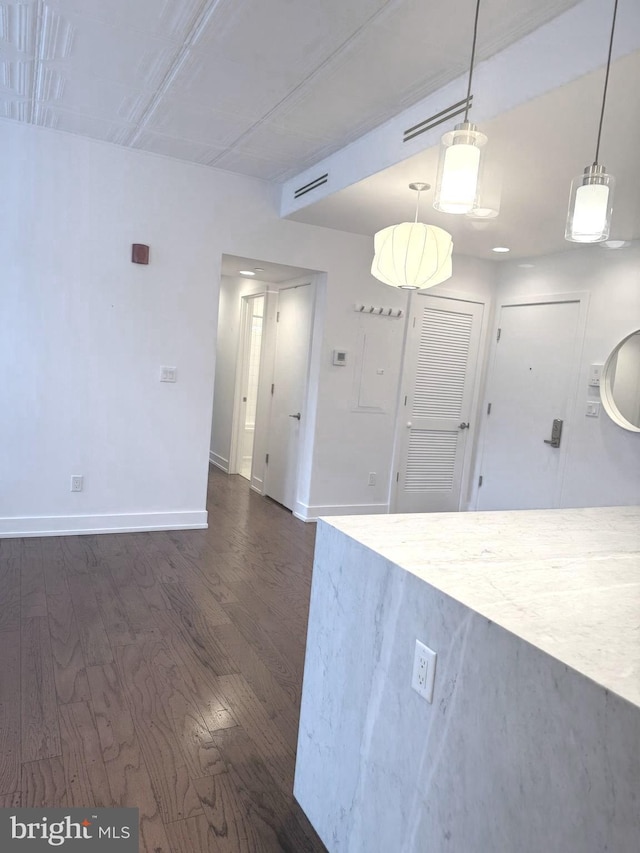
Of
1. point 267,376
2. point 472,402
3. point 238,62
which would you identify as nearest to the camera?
point 238,62

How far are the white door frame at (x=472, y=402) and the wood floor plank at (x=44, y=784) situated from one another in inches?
152

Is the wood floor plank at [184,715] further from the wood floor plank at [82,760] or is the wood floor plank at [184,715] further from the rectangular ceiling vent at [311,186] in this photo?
the rectangular ceiling vent at [311,186]

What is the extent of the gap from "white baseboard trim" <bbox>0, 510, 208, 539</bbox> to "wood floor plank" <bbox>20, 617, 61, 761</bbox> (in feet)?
4.41

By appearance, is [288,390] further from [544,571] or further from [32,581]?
[544,571]

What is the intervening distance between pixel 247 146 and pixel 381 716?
349 cm

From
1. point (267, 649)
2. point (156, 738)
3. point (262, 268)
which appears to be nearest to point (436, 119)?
point (262, 268)

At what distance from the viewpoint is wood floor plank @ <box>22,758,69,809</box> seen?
5.45 ft

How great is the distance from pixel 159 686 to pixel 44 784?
610mm

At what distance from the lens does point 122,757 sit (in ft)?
6.20

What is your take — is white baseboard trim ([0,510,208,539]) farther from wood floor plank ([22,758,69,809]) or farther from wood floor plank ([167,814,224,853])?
wood floor plank ([167,814,224,853])

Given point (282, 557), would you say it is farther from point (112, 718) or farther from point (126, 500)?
point (112, 718)

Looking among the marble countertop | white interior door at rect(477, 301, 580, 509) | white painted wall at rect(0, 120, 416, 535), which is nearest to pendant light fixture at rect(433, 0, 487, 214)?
the marble countertop

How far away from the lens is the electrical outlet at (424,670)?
1237 millimetres

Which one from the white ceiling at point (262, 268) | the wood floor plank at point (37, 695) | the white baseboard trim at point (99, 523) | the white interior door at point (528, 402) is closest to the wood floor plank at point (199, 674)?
the wood floor plank at point (37, 695)
